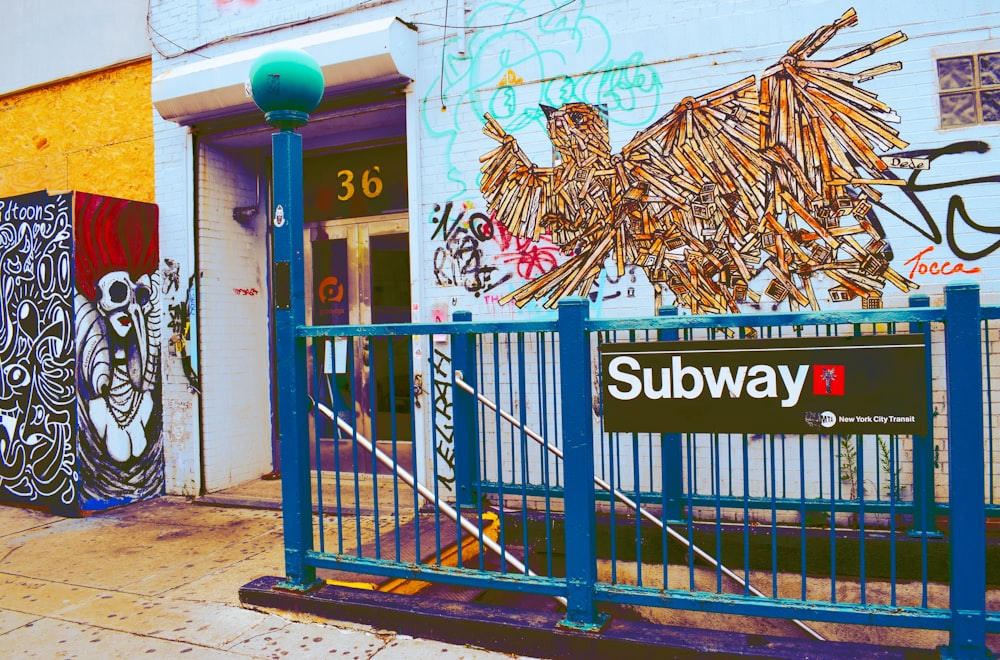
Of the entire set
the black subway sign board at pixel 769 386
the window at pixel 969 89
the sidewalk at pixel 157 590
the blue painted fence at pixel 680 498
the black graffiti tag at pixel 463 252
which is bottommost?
the sidewalk at pixel 157 590

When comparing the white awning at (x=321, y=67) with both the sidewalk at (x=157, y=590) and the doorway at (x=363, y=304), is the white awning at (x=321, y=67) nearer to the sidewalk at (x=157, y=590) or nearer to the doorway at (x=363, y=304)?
the doorway at (x=363, y=304)

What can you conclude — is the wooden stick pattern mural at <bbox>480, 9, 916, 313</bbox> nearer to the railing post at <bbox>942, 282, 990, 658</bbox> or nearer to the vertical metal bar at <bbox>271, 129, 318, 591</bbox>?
the vertical metal bar at <bbox>271, 129, 318, 591</bbox>

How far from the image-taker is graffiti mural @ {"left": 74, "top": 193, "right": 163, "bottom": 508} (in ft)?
21.8

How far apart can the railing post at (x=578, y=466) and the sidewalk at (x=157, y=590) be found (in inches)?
18.3

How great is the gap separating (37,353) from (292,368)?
4.17 metres

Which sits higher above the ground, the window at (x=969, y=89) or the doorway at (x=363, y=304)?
the window at (x=969, y=89)

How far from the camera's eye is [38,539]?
596cm

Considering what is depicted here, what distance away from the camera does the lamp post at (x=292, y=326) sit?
4.08m

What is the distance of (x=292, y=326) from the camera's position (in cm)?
412

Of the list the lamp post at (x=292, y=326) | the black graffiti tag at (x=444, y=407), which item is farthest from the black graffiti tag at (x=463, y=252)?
the lamp post at (x=292, y=326)

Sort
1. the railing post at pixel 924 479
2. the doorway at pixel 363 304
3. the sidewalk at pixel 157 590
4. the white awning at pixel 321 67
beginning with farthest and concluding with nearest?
the doorway at pixel 363 304
the white awning at pixel 321 67
the railing post at pixel 924 479
the sidewalk at pixel 157 590

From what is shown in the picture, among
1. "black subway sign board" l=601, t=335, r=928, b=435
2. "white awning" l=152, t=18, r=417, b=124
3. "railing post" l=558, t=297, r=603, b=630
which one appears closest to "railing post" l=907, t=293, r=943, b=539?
"black subway sign board" l=601, t=335, r=928, b=435

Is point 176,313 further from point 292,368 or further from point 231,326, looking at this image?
point 292,368

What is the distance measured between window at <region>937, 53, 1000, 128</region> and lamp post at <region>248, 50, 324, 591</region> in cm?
423
